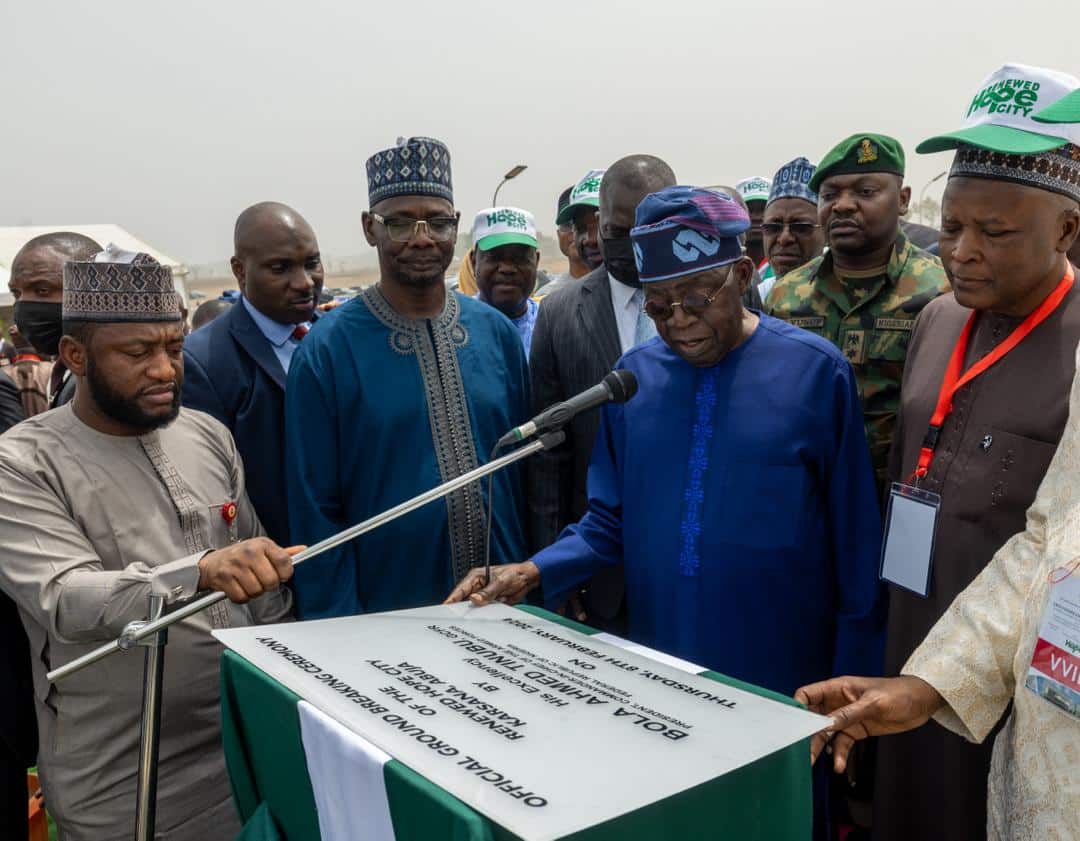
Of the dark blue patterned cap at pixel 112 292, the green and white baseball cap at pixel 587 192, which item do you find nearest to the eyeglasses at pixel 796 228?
the green and white baseball cap at pixel 587 192

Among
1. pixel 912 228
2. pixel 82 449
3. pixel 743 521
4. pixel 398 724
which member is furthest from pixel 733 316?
pixel 912 228

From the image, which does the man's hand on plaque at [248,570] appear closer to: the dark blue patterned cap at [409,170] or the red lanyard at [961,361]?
the dark blue patterned cap at [409,170]

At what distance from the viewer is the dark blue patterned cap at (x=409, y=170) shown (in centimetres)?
269

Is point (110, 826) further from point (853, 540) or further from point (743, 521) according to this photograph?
point (853, 540)

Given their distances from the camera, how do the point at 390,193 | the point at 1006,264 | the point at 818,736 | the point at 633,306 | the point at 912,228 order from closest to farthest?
the point at 818,736
the point at 1006,264
the point at 390,193
the point at 633,306
the point at 912,228

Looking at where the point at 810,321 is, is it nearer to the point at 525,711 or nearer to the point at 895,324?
the point at 895,324

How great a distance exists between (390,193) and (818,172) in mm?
1823

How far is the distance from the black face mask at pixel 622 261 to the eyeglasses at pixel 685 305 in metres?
0.89

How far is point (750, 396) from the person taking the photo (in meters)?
2.21

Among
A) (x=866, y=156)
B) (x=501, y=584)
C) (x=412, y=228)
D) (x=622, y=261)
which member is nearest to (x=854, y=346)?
(x=866, y=156)

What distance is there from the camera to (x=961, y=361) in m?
2.26

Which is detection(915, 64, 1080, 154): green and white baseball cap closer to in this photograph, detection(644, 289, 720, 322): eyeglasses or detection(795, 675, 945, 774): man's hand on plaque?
detection(644, 289, 720, 322): eyeglasses

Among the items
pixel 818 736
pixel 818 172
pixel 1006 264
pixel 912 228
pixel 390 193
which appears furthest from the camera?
pixel 912 228

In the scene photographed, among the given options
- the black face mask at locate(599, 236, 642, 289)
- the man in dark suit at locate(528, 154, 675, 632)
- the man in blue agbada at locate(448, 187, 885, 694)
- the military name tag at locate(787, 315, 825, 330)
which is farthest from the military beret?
the man in blue agbada at locate(448, 187, 885, 694)
